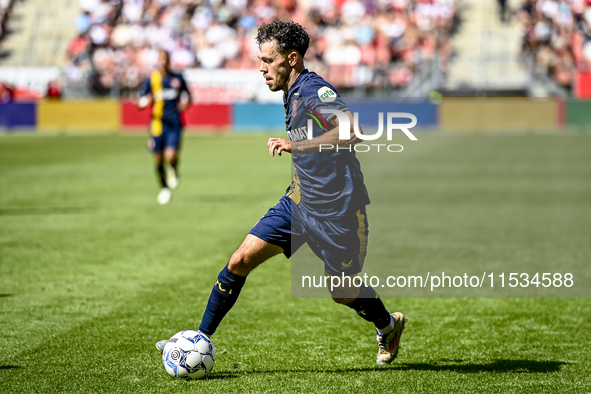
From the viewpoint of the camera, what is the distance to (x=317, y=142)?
4254 mm

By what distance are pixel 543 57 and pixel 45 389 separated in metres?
27.7

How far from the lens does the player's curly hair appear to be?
440 cm

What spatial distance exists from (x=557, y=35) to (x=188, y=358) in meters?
28.6

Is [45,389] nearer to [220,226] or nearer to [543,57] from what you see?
[220,226]

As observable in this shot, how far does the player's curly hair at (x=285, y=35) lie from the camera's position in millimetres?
4398

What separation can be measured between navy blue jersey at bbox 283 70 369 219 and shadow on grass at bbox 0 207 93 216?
747 cm

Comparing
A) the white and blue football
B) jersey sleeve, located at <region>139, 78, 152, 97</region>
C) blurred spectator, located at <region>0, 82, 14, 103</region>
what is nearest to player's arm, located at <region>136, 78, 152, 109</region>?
jersey sleeve, located at <region>139, 78, 152, 97</region>

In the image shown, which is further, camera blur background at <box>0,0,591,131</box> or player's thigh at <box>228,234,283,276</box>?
camera blur background at <box>0,0,591,131</box>

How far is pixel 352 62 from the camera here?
98.2 ft

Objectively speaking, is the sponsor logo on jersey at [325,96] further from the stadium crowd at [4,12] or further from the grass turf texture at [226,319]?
the stadium crowd at [4,12]

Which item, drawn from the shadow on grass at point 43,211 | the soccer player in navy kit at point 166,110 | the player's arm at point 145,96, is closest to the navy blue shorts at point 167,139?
the soccer player in navy kit at point 166,110

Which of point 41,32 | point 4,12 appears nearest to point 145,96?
point 41,32

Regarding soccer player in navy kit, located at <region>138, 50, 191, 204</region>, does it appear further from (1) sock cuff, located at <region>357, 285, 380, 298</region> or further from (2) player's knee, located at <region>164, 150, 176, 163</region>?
(1) sock cuff, located at <region>357, 285, 380, 298</region>

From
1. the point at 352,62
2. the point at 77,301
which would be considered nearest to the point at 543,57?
the point at 352,62
